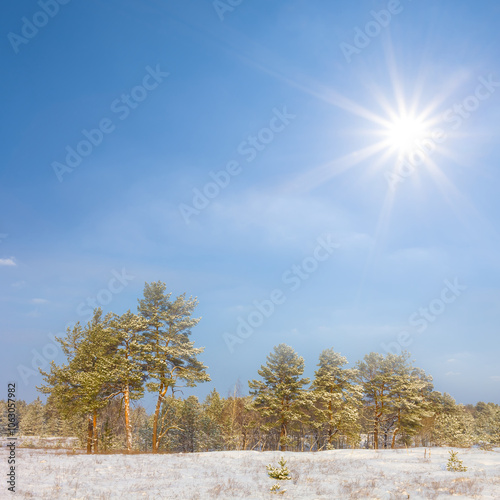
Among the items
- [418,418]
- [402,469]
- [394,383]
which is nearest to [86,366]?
[402,469]

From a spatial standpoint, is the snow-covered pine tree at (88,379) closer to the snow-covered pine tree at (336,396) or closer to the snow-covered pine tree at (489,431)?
the snow-covered pine tree at (336,396)

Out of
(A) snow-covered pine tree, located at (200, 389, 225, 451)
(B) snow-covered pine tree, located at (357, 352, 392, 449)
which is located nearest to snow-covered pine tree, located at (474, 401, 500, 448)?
(B) snow-covered pine tree, located at (357, 352, 392, 449)

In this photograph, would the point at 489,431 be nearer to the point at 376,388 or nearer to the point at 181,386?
the point at 376,388

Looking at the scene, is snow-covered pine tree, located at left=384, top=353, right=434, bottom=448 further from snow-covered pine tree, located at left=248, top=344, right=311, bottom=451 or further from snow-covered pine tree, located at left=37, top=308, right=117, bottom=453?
snow-covered pine tree, located at left=37, top=308, right=117, bottom=453

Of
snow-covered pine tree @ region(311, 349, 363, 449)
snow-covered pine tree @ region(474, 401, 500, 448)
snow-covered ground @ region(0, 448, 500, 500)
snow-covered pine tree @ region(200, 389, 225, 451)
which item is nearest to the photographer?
snow-covered ground @ region(0, 448, 500, 500)

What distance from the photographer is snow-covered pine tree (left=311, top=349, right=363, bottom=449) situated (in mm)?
37031

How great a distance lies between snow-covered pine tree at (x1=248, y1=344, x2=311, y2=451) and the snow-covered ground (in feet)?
59.6

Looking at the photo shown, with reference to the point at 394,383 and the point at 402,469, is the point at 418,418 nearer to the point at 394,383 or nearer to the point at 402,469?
the point at 394,383

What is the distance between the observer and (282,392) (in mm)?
36812

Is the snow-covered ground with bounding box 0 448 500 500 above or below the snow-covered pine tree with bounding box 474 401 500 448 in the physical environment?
above

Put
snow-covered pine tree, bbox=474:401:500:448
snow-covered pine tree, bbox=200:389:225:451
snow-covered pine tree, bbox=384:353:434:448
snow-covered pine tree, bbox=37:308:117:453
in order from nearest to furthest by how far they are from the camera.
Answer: snow-covered pine tree, bbox=37:308:117:453 < snow-covered pine tree, bbox=474:401:500:448 < snow-covered pine tree, bbox=384:353:434:448 < snow-covered pine tree, bbox=200:389:225:451

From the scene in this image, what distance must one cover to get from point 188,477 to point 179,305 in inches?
677

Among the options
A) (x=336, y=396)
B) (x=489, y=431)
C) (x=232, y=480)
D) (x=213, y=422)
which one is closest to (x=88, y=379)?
(x=232, y=480)

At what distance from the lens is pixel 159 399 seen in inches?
1093
